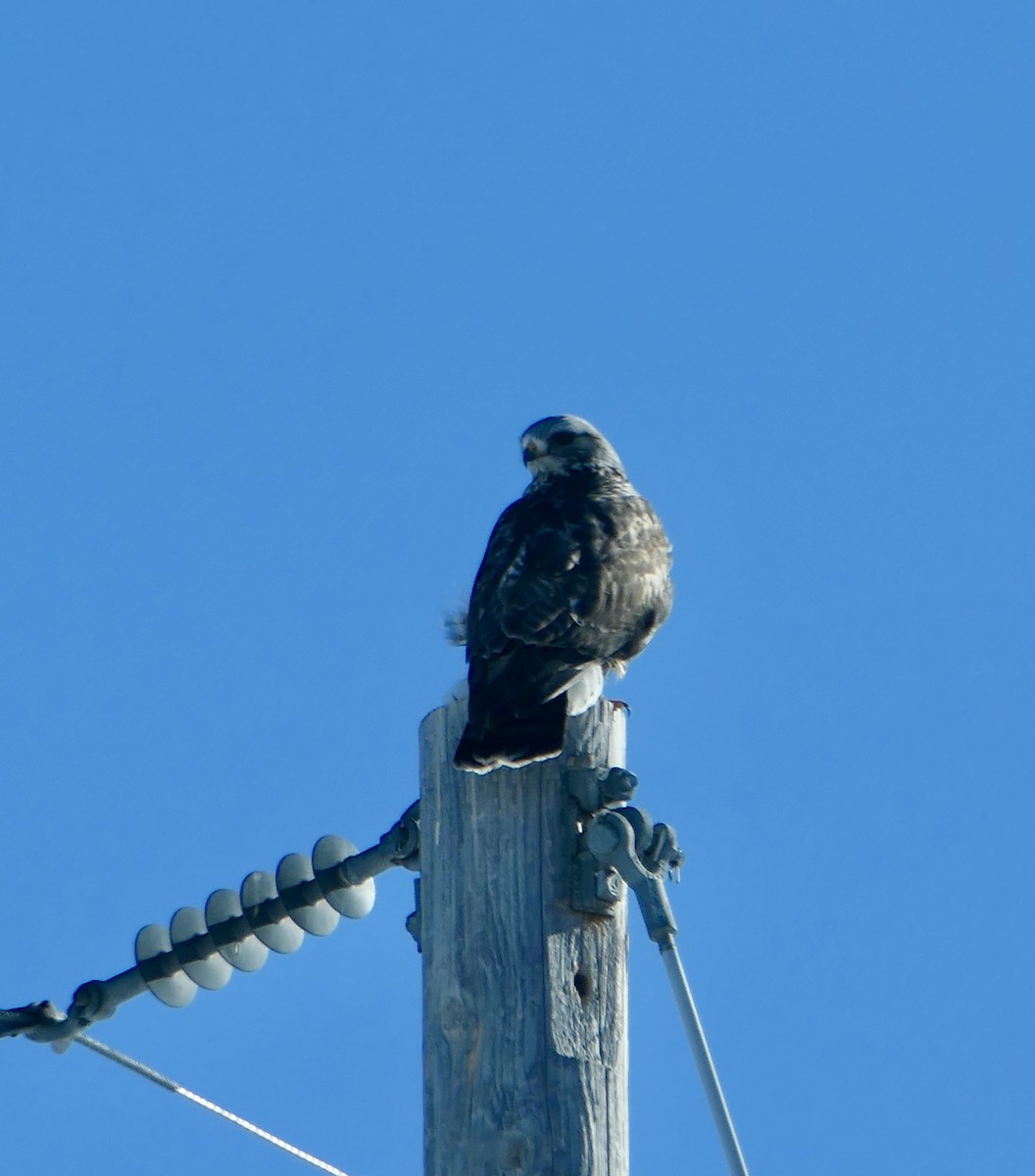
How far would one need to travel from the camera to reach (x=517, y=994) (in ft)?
12.1

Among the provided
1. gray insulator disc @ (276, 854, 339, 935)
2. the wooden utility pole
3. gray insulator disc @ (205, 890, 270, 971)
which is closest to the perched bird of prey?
the wooden utility pole

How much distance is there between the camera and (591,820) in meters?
3.95

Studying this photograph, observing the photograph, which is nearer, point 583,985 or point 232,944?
point 583,985

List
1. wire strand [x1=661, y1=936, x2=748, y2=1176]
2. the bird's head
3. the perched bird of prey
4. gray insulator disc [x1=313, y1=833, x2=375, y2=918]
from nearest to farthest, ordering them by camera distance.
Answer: wire strand [x1=661, y1=936, x2=748, y2=1176]
the perched bird of prey
gray insulator disc [x1=313, y1=833, x2=375, y2=918]
the bird's head

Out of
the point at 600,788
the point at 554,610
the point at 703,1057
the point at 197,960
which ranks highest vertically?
the point at 554,610

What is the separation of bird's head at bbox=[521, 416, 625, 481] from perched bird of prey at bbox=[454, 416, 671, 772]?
519mm

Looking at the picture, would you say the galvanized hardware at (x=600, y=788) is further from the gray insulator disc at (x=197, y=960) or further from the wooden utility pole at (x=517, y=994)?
the gray insulator disc at (x=197, y=960)

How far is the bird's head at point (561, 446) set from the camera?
7.61 meters

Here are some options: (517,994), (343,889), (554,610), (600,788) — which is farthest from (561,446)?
(517,994)

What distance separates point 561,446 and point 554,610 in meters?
2.41

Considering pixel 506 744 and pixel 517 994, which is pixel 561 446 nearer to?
pixel 506 744

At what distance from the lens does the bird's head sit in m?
7.61

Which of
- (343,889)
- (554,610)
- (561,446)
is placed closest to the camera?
(343,889)

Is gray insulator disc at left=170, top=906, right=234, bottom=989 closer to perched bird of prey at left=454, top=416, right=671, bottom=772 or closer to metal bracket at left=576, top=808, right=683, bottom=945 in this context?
perched bird of prey at left=454, top=416, right=671, bottom=772
